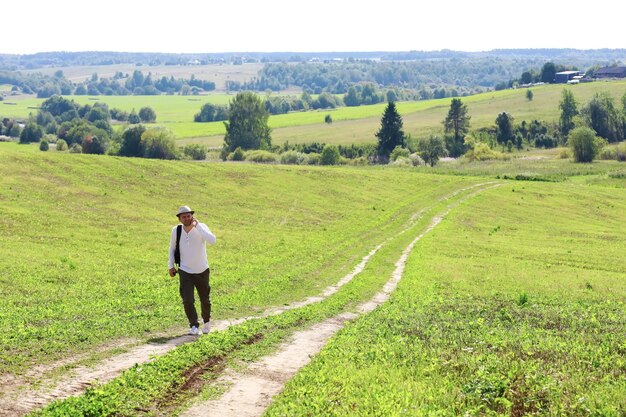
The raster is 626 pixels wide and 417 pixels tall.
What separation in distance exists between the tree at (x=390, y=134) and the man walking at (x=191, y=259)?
488 ft

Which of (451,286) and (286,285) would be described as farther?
(451,286)

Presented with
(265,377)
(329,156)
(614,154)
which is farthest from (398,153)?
(265,377)

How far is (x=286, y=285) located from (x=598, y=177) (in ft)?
320

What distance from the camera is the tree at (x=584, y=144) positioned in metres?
147

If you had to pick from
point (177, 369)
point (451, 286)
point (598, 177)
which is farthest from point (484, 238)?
point (598, 177)

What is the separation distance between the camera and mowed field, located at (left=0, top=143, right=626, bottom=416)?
15.2 metres

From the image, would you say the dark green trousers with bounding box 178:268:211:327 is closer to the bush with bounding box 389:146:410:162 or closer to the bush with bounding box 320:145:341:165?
the bush with bounding box 320:145:341:165

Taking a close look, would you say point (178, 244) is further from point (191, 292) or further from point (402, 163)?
point (402, 163)

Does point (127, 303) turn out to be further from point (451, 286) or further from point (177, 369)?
point (451, 286)

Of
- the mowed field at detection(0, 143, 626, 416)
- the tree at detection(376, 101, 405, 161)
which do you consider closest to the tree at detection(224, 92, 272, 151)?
the tree at detection(376, 101, 405, 161)

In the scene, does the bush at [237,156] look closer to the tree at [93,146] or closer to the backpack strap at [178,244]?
the tree at [93,146]

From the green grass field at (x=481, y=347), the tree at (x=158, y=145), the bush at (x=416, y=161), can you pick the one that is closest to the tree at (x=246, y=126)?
the tree at (x=158, y=145)

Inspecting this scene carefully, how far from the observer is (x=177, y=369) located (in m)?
16.6

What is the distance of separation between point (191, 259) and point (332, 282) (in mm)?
16243
